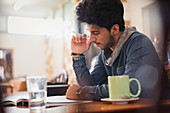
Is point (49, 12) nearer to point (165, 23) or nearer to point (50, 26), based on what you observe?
point (50, 26)

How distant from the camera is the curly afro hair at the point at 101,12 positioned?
0.96 meters

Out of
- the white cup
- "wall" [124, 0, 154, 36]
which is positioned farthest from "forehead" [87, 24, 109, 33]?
"wall" [124, 0, 154, 36]

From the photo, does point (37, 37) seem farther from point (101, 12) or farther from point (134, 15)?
point (101, 12)

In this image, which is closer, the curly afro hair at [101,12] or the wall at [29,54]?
the curly afro hair at [101,12]

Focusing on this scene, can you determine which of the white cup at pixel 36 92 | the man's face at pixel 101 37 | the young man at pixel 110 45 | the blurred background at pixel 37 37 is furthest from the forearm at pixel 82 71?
the blurred background at pixel 37 37

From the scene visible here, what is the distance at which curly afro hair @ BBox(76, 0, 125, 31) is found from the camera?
0.96 metres

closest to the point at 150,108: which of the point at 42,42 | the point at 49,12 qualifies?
the point at 49,12

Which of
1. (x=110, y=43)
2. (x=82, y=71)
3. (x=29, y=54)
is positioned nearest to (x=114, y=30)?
(x=110, y=43)

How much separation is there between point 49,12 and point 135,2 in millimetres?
2997

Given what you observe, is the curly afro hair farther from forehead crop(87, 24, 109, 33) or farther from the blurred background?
the blurred background

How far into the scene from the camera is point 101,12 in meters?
0.98

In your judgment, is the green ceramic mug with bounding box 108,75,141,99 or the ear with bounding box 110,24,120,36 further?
the ear with bounding box 110,24,120,36

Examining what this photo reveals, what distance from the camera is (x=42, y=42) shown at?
5730mm

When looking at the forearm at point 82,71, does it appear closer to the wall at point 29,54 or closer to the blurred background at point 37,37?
the blurred background at point 37,37
